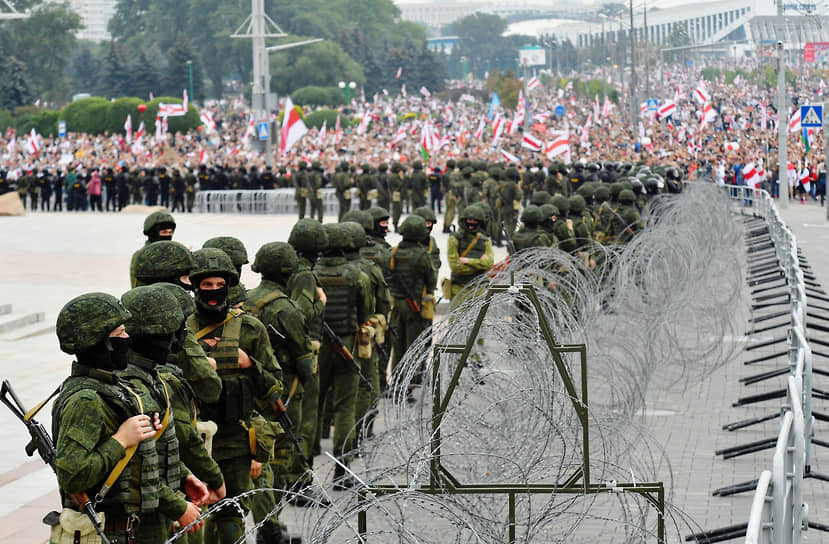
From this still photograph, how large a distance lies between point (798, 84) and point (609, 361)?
6347 cm

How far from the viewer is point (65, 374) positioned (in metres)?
14.4

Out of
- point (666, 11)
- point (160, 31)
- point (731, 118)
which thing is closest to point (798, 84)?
point (731, 118)

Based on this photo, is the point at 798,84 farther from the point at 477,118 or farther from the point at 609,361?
the point at 609,361

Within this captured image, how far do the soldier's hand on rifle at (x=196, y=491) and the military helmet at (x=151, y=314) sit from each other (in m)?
0.66

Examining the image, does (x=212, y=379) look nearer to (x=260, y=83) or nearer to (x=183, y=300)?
(x=183, y=300)

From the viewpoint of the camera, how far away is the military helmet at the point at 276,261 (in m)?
8.49

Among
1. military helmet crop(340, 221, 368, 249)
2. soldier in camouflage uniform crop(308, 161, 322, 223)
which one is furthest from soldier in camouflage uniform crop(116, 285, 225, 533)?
soldier in camouflage uniform crop(308, 161, 322, 223)

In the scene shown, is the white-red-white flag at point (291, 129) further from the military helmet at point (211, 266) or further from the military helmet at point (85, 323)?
the military helmet at point (85, 323)

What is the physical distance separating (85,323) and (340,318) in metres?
5.25

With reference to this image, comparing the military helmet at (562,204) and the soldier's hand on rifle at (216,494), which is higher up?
the military helmet at (562,204)

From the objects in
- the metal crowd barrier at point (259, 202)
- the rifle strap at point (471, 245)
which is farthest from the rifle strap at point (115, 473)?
the metal crowd barrier at point (259, 202)

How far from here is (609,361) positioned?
9.14 meters

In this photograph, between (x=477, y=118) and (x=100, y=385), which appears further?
(x=477, y=118)

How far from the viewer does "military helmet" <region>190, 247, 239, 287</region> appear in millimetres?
6852
